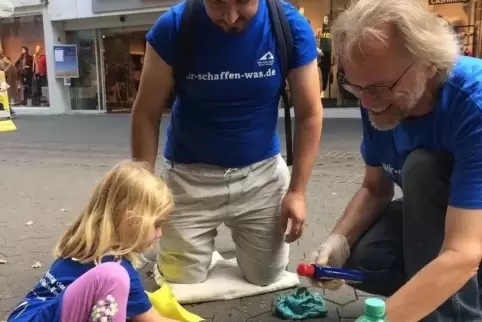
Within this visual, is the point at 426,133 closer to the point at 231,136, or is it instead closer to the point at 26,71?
the point at 231,136

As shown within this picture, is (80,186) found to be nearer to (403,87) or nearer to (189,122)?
(189,122)

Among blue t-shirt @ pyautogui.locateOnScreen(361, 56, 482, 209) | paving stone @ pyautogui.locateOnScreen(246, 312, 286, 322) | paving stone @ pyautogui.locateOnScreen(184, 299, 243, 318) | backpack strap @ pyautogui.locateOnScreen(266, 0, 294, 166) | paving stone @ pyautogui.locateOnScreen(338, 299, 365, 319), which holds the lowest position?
paving stone @ pyautogui.locateOnScreen(184, 299, 243, 318)

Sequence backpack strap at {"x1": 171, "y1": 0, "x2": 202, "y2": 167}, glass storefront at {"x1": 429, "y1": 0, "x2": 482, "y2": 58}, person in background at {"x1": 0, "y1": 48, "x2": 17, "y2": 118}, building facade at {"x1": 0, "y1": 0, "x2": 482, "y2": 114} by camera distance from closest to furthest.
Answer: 1. backpack strap at {"x1": 171, "y1": 0, "x2": 202, "y2": 167}
2. glass storefront at {"x1": 429, "y1": 0, "x2": 482, "y2": 58}
3. building facade at {"x1": 0, "y1": 0, "x2": 482, "y2": 114}
4. person in background at {"x1": 0, "y1": 48, "x2": 17, "y2": 118}

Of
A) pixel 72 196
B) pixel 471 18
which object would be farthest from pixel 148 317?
pixel 471 18

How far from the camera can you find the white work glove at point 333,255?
6.59ft

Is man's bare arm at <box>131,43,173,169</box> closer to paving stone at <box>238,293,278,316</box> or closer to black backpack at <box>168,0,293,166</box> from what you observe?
black backpack at <box>168,0,293,166</box>

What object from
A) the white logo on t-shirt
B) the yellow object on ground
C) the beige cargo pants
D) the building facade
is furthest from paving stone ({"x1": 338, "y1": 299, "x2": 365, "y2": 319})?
the building facade

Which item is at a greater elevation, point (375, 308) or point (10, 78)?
point (10, 78)

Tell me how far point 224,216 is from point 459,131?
137cm

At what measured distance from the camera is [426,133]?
6.01 feet

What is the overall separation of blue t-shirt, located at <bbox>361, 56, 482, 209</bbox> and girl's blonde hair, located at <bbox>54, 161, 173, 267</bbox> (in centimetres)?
84

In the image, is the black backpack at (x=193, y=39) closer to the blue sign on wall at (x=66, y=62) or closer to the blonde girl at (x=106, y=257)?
the blonde girl at (x=106, y=257)

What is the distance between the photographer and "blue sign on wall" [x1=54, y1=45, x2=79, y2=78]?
A: 15.4m

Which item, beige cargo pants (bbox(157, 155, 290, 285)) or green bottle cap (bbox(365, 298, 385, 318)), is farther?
beige cargo pants (bbox(157, 155, 290, 285))
